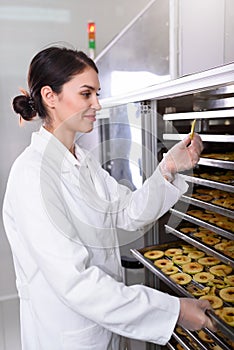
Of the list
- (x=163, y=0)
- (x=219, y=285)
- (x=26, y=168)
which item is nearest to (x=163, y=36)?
(x=163, y=0)

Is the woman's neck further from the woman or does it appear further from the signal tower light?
the signal tower light

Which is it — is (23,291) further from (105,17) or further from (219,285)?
(105,17)

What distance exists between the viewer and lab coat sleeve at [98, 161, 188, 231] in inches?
48.1

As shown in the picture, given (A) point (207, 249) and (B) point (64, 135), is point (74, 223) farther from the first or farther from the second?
(A) point (207, 249)

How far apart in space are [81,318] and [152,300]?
0.27 m

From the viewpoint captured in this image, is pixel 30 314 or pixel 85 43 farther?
pixel 85 43

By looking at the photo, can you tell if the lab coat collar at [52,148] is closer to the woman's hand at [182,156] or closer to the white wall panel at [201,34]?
the woman's hand at [182,156]

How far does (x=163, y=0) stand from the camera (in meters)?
1.39

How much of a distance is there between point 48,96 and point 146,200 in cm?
53

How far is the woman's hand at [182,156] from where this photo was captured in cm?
114

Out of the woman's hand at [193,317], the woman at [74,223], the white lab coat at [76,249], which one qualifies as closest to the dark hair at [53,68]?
the woman at [74,223]

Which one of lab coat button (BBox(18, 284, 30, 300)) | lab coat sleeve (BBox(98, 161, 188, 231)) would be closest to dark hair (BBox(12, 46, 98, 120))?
lab coat sleeve (BBox(98, 161, 188, 231))

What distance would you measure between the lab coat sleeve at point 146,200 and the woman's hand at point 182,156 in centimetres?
4

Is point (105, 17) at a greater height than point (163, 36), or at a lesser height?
greater
